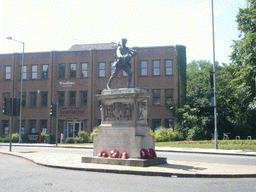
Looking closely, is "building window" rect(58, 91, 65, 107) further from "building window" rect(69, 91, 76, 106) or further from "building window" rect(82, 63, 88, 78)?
"building window" rect(82, 63, 88, 78)

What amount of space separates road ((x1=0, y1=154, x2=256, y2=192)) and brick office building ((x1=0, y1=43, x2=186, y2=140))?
95.9 feet

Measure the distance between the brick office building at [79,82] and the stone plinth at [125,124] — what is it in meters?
25.9

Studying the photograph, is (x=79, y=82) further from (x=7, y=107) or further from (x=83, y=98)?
(x=7, y=107)

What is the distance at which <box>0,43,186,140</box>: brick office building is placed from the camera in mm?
38812

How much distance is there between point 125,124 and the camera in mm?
12203

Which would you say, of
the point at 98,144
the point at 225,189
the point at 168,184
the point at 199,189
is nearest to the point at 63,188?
the point at 168,184

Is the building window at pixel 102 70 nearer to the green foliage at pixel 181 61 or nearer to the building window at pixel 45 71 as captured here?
the building window at pixel 45 71

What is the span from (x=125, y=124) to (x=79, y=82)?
2998cm

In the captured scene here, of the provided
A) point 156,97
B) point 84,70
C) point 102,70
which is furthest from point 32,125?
point 156,97

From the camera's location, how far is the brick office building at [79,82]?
3881cm

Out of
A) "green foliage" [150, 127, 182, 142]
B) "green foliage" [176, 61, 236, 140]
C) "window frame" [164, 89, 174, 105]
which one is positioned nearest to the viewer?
"green foliage" [150, 127, 182, 142]

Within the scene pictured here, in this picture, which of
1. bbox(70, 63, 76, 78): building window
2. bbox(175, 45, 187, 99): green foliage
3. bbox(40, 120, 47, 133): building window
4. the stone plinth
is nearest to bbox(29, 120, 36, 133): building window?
bbox(40, 120, 47, 133): building window

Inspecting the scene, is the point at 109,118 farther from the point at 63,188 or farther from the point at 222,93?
the point at 222,93

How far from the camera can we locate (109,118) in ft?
42.0
